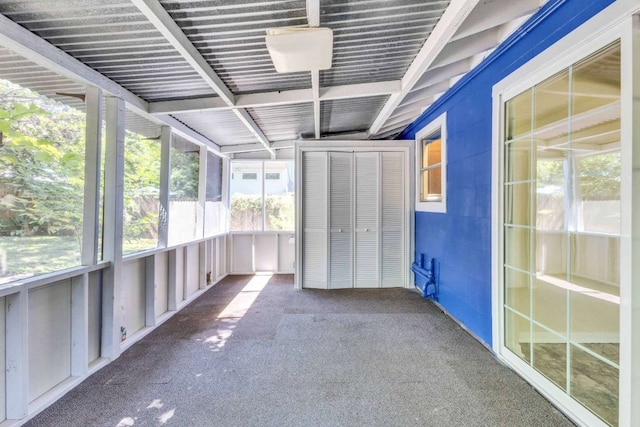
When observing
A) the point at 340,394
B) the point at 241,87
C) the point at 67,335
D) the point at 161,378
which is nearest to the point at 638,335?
the point at 340,394

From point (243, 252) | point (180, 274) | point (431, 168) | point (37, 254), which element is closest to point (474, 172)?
point (431, 168)

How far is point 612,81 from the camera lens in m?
1.55

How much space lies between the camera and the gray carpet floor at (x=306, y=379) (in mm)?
1811

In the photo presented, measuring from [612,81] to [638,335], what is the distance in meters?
1.32

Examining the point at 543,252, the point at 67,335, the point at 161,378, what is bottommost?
the point at 161,378

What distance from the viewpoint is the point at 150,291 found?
3227 millimetres

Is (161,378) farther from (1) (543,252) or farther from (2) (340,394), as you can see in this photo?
(1) (543,252)

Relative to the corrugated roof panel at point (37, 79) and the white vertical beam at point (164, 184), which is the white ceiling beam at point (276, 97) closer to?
the white vertical beam at point (164, 184)

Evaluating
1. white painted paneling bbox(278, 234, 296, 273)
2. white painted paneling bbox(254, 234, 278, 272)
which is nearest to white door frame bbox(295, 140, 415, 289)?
white painted paneling bbox(278, 234, 296, 273)

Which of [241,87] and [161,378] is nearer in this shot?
[161,378]

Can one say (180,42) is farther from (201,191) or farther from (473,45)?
(201,191)

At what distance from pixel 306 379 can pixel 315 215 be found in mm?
2667

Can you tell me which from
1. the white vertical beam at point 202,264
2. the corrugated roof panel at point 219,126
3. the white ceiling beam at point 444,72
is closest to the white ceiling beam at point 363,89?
the white ceiling beam at point 444,72

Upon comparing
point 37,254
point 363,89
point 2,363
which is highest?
point 363,89
